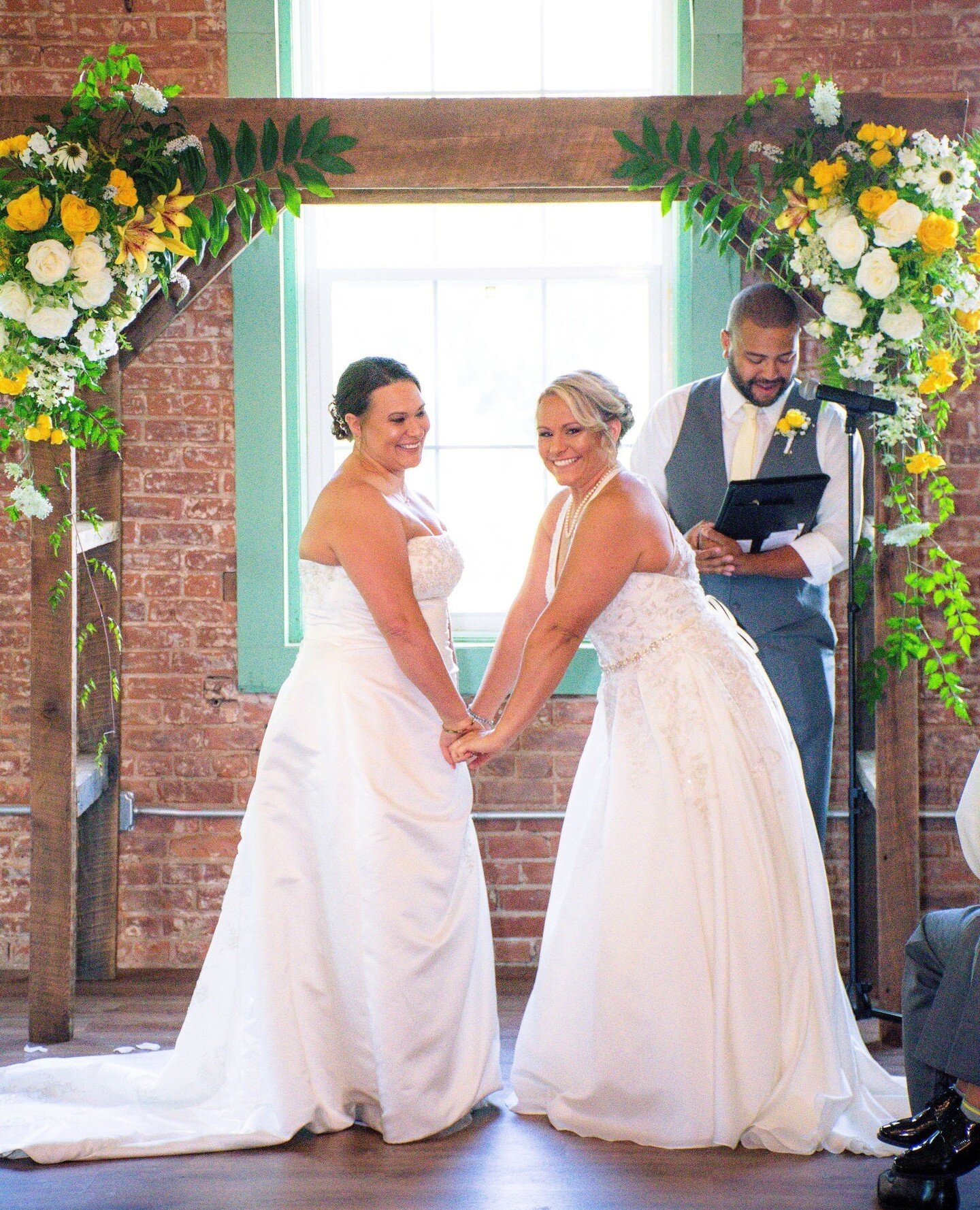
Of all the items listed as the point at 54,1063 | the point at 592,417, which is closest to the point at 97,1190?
the point at 54,1063

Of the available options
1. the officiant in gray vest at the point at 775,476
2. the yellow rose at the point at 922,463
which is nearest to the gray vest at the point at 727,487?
the officiant in gray vest at the point at 775,476

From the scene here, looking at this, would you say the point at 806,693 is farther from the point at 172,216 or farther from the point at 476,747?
the point at 172,216

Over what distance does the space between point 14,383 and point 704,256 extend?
2.12m

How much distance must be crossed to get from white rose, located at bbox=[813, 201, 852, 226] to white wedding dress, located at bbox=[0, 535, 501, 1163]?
130cm

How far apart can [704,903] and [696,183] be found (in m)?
1.80

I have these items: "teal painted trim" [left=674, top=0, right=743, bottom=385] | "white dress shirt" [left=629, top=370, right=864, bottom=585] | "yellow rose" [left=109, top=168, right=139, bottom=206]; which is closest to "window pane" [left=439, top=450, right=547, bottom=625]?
"teal painted trim" [left=674, top=0, right=743, bottom=385]

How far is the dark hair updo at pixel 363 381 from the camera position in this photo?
10.1ft

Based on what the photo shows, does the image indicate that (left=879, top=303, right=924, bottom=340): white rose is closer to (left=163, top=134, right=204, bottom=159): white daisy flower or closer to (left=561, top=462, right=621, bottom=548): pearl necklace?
(left=561, top=462, right=621, bottom=548): pearl necklace

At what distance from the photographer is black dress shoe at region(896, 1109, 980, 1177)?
95.3 inches

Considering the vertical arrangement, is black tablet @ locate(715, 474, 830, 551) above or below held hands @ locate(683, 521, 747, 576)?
above

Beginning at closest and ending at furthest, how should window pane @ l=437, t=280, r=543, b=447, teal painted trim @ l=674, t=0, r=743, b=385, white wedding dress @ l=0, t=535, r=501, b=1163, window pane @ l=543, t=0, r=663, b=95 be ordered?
white wedding dress @ l=0, t=535, r=501, b=1163 → teal painted trim @ l=674, t=0, r=743, b=385 → window pane @ l=543, t=0, r=663, b=95 → window pane @ l=437, t=280, r=543, b=447

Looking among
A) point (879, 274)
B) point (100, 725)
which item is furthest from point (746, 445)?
point (100, 725)

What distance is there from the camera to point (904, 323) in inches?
123

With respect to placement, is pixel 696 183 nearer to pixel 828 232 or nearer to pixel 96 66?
pixel 828 232
